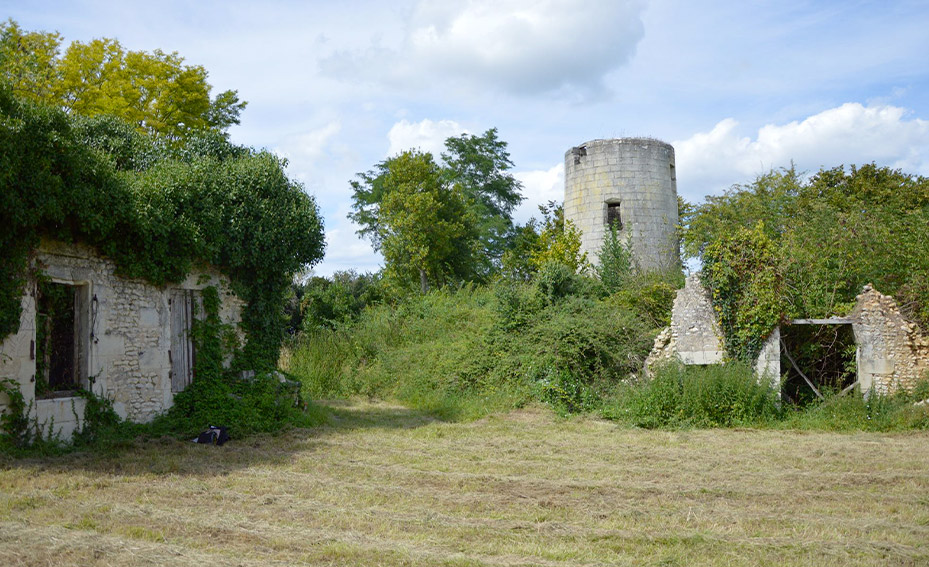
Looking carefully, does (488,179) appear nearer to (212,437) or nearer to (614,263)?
(614,263)

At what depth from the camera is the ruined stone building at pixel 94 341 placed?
9.14 metres

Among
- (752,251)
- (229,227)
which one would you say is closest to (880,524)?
(752,251)

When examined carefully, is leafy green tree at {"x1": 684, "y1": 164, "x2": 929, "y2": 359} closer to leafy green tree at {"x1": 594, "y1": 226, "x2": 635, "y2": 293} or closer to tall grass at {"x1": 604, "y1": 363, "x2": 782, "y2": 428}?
tall grass at {"x1": 604, "y1": 363, "x2": 782, "y2": 428}

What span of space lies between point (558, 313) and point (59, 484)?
391 inches

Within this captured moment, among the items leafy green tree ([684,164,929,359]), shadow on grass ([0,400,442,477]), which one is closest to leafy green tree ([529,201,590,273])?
leafy green tree ([684,164,929,359])

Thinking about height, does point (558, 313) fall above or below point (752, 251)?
below

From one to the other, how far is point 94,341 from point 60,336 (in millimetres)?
632

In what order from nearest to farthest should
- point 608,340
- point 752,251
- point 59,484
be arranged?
point 59,484
point 752,251
point 608,340

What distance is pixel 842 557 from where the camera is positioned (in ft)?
16.6

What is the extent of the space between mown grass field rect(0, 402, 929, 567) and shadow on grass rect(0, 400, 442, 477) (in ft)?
0.14

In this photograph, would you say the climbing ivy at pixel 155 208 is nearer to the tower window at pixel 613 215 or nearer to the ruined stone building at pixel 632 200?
the ruined stone building at pixel 632 200

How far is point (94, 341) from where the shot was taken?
9.94 metres

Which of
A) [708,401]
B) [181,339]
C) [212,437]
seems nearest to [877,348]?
[708,401]

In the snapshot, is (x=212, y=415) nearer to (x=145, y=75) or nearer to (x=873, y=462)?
(x=873, y=462)
